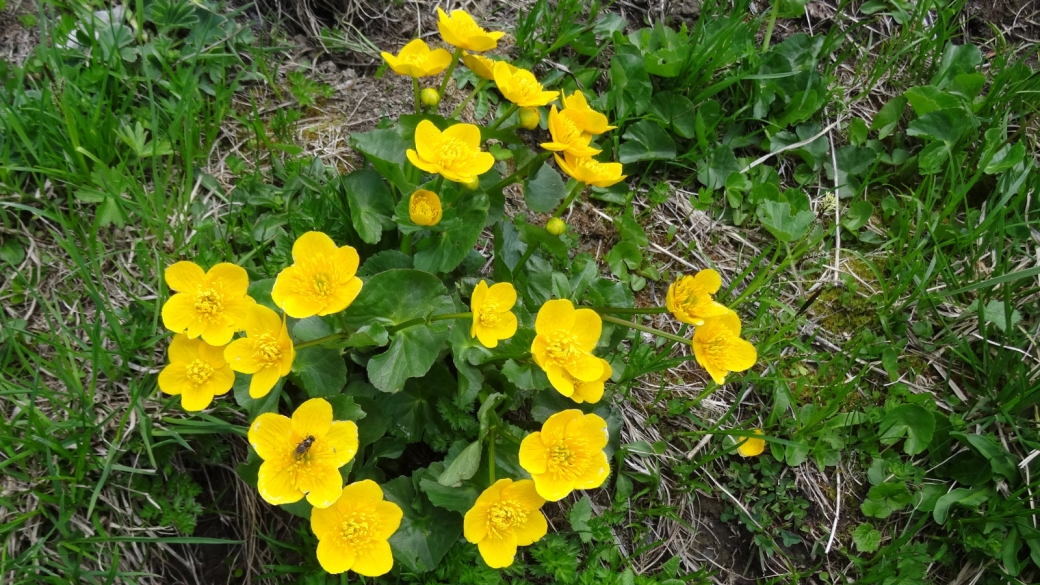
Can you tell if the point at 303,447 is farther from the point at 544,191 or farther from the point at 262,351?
the point at 544,191

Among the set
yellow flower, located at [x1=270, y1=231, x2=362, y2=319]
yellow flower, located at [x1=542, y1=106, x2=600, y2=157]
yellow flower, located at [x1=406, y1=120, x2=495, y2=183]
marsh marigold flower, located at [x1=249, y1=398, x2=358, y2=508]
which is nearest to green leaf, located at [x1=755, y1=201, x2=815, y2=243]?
yellow flower, located at [x1=542, y1=106, x2=600, y2=157]

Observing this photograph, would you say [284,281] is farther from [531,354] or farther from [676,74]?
[676,74]

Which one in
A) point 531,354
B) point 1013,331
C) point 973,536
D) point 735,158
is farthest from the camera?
point 735,158

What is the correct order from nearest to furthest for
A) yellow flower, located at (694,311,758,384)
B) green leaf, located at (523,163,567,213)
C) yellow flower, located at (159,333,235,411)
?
yellow flower, located at (159,333,235,411), yellow flower, located at (694,311,758,384), green leaf, located at (523,163,567,213)

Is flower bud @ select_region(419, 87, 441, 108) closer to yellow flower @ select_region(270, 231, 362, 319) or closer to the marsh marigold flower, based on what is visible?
yellow flower @ select_region(270, 231, 362, 319)

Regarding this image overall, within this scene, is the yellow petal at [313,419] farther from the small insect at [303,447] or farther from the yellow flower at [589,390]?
the yellow flower at [589,390]

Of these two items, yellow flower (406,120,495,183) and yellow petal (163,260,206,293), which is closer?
yellow petal (163,260,206,293)

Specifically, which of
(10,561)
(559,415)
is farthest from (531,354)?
(10,561)
